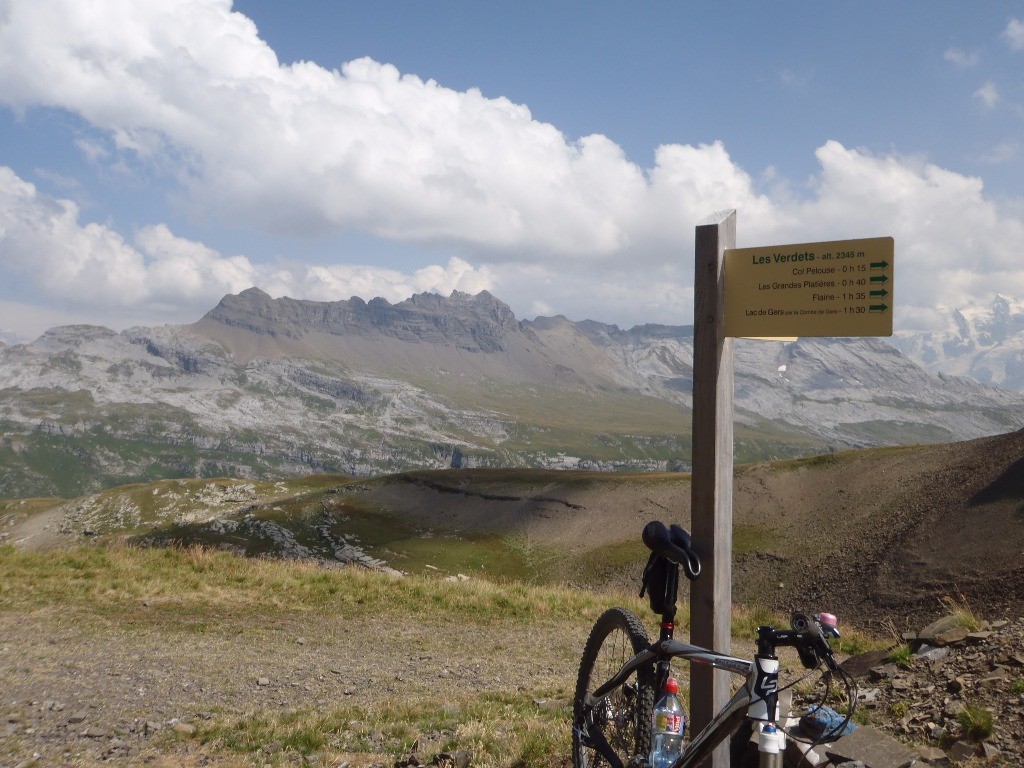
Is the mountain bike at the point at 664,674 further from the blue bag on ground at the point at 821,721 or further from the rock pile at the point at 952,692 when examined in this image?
the rock pile at the point at 952,692

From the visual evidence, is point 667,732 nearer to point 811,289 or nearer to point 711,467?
point 711,467

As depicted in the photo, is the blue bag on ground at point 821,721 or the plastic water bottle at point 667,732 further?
the plastic water bottle at point 667,732

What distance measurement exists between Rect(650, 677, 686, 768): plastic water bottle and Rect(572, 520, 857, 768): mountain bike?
89mm

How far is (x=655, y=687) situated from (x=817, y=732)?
126 centimetres

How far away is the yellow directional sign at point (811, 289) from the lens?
5.25 m

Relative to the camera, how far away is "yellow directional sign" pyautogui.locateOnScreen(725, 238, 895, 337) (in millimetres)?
5246

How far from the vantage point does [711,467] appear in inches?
226

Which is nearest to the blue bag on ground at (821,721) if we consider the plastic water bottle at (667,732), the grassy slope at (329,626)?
the plastic water bottle at (667,732)

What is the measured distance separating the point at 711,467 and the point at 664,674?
173 centimetres

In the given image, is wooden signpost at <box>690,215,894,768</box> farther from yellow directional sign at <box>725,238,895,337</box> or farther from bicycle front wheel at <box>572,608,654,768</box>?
bicycle front wheel at <box>572,608,654,768</box>

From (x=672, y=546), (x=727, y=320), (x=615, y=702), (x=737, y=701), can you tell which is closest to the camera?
(x=737, y=701)

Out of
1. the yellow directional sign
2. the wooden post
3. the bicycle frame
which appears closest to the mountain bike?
the bicycle frame

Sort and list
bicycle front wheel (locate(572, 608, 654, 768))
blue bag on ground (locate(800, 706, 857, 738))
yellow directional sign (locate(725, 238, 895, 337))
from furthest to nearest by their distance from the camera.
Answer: yellow directional sign (locate(725, 238, 895, 337)) → bicycle front wheel (locate(572, 608, 654, 768)) → blue bag on ground (locate(800, 706, 857, 738))

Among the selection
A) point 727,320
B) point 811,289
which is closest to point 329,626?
point 727,320
